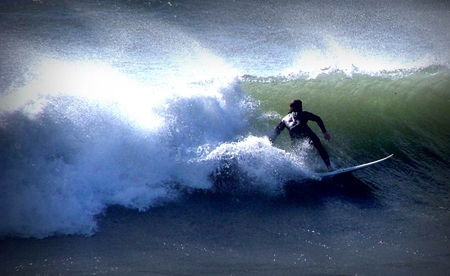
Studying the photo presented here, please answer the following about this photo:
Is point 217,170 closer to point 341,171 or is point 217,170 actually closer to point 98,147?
point 98,147

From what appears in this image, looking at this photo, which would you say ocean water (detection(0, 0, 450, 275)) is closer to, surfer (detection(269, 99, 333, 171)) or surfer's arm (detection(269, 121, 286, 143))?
surfer (detection(269, 99, 333, 171))

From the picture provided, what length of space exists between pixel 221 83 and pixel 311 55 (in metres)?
5.46

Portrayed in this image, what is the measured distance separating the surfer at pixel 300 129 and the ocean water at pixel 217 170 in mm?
187

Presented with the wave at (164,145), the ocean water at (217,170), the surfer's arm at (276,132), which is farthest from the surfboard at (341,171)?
the surfer's arm at (276,132)

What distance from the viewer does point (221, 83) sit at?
10.6 meters

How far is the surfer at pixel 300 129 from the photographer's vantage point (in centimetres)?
916

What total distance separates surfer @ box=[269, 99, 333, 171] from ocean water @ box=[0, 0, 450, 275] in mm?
187

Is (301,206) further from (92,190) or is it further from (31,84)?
(31,84)

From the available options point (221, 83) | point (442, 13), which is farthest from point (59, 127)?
point (442, 13)

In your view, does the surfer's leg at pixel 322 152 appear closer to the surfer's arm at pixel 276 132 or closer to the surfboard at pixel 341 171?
the surfboard at pixel 341 171

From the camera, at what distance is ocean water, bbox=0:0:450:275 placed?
271 inches

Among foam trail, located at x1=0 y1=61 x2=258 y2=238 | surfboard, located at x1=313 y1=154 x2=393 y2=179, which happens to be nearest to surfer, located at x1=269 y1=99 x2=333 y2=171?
surfboard, located at x1=313 y1=154 x2=393 y2=179

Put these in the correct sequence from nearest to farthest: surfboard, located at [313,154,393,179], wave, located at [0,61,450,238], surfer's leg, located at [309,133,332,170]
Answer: wave, located at [0,61,450,238]
surfboard, located at [313,154,393,179]
surfer's leg, located at [309,133,332,170]

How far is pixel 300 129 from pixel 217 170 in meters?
1.70
